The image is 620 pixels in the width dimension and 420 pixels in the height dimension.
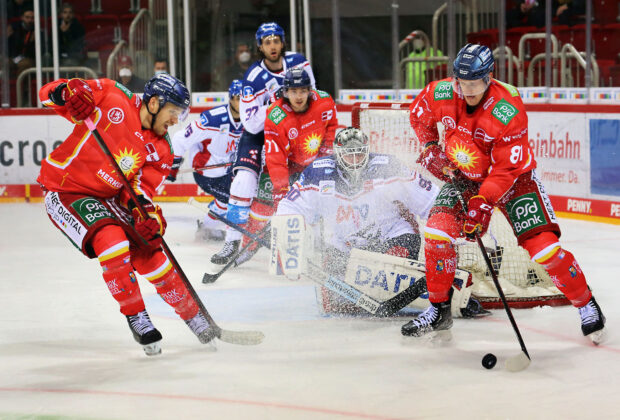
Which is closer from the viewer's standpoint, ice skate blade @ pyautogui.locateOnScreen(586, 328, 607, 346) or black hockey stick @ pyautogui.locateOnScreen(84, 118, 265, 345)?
black hockey stick @ pyautogui.locateOnScreen(84, 118, 265, 345)

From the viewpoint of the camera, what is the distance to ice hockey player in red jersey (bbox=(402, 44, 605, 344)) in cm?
358

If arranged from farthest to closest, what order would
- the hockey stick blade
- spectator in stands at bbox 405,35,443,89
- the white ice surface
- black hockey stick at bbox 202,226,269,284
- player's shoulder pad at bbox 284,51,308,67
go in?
spectator in stands at bbox 405,35,443,89 < player's shoulder pad at bbox 284,51,308,67 < black hockey stick at bbox 202,226,269,284 < the hockey stick blade < the white ice surface

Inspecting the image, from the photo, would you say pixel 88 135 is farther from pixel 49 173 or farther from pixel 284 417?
pixel 284 417

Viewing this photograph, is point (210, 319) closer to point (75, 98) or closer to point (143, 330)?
point (143, 330)

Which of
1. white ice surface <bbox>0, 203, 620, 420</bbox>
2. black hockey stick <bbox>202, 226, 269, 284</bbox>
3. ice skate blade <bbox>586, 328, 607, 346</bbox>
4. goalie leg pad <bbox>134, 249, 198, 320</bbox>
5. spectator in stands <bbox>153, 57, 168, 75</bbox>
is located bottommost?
white ice surface <bbox>0, 203, 620, 420</bbox>

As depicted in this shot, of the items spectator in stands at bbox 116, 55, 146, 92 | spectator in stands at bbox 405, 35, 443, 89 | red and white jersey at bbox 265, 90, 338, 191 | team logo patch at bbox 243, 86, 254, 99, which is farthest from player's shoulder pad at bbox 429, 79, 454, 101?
spectator in stands at bbox 116, 55, 146, 92

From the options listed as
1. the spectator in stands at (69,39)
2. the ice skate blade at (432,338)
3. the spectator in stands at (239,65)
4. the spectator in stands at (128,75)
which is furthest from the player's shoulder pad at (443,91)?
the spectator in stands at (69,39)

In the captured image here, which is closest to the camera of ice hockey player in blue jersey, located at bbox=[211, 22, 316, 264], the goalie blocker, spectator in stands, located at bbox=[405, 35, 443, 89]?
the goalie blocker

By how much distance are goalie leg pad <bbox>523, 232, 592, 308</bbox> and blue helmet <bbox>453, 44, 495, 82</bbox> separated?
0.64 m

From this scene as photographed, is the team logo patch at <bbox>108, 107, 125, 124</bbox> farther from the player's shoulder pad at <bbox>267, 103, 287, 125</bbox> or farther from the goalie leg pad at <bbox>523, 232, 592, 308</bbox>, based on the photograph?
the player's shoulder pad at <bbox>267, 103, 287, 125</bbox>

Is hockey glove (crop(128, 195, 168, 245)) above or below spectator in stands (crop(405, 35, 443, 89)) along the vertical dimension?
below

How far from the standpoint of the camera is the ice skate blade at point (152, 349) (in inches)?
143

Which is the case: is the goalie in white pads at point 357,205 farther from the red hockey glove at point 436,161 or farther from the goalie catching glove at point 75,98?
the goalie catching glove at point 75,98

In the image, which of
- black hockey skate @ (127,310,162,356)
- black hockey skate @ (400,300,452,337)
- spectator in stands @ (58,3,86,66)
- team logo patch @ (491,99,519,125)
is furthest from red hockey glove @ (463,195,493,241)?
spectator in stands @ (58,3,86,66)
